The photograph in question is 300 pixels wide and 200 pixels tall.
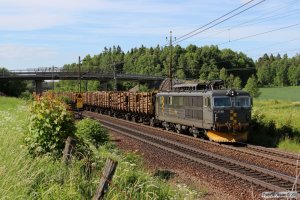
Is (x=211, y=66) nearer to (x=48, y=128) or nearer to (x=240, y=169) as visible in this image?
(x=240, y=169)

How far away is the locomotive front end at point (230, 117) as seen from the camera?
70.2 ft

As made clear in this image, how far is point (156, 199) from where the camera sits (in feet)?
26.9

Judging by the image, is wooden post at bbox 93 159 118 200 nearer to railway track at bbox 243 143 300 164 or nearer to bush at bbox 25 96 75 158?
bush at bbox 25 96 75 158

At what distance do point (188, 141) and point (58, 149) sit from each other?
39.6ft

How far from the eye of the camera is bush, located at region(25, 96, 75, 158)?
35.9 ft

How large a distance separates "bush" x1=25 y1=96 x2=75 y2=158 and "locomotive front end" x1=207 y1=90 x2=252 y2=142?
11.2m

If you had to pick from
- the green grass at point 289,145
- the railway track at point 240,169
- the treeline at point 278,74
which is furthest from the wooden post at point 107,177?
the treeline at point 278,74

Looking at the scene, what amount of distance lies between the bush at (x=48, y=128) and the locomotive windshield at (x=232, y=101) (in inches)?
448

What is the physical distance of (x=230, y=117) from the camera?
21.6 m

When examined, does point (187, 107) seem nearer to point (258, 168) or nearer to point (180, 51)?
point (258, 168)

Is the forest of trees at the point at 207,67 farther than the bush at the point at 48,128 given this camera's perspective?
Yes

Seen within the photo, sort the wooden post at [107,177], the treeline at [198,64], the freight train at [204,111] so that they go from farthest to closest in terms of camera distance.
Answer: the treeline at [198,64], the freight train at [204,111], the wooden post at [107,177]

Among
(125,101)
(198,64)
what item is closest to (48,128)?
(125,101)

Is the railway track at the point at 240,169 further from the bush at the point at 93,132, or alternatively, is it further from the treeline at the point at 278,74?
the treeline at the point at 278,74
